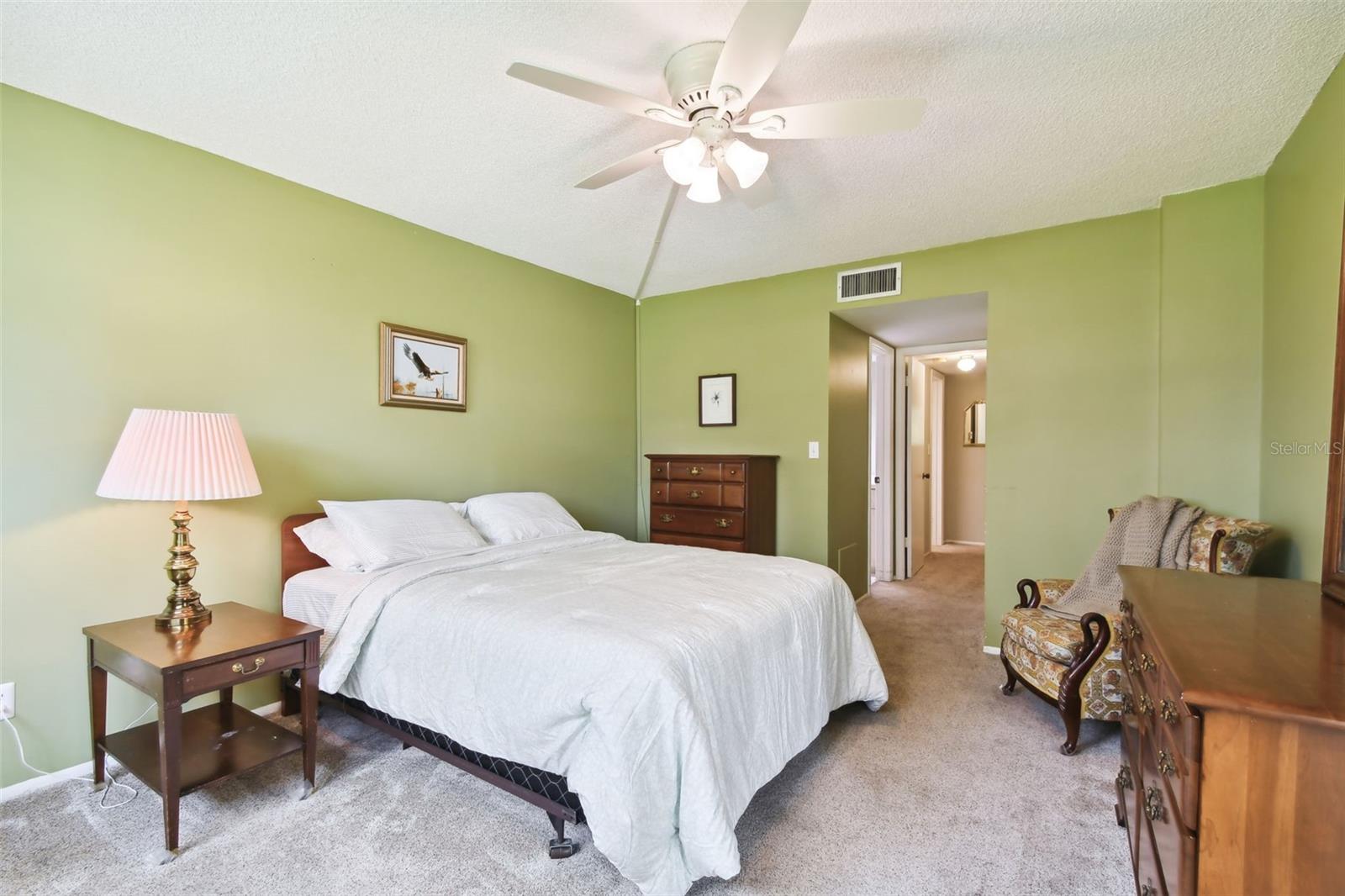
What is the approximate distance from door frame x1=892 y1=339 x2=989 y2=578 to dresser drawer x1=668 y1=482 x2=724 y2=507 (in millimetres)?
2284

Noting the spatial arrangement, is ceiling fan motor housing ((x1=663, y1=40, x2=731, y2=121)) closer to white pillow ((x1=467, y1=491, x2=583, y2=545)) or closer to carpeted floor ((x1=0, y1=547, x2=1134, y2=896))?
white pillow ((x1=467, y1=491, x2=583, y2=545))

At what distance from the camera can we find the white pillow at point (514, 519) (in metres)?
3.17

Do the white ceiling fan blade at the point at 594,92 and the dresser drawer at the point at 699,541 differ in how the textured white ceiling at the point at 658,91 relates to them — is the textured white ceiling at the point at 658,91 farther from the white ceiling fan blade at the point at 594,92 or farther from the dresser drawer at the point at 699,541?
the dresser drawer at the point at 699,541

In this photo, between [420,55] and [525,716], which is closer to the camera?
[525,716]

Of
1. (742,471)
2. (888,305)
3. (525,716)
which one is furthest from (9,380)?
(888,305)

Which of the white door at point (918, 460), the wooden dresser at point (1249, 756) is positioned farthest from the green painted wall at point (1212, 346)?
the white door at point (918, 460)

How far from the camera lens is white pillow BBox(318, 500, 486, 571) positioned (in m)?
2.55

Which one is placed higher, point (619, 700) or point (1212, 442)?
point (1212, 442)

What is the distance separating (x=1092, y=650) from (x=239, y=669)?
307 centimetres

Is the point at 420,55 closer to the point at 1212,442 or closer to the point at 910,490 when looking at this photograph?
the point at 1212,442

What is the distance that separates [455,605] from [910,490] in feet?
15.4

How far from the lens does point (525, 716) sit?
1728mm

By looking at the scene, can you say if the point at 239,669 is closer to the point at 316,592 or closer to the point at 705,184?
the point at 316,592

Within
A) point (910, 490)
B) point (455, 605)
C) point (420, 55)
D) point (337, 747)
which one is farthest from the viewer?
point (910, 490)
